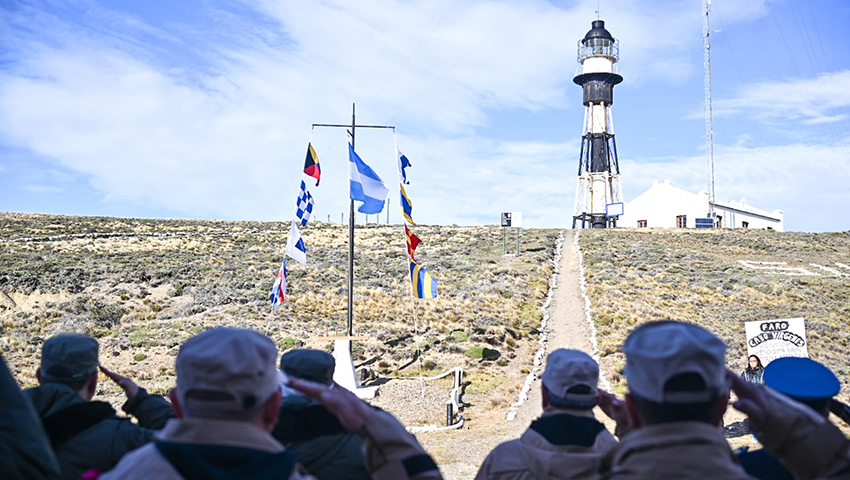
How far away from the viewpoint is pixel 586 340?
23.6m

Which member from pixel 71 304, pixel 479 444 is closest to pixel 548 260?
pixel 71 304

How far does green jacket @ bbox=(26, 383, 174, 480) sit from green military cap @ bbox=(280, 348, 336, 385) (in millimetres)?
687

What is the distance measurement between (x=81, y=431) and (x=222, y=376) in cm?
143

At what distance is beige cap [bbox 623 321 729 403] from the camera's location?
208cm

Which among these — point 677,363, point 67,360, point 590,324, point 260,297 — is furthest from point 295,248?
point 677,363

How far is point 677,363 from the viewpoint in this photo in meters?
2.08

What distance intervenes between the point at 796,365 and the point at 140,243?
45.7 meters

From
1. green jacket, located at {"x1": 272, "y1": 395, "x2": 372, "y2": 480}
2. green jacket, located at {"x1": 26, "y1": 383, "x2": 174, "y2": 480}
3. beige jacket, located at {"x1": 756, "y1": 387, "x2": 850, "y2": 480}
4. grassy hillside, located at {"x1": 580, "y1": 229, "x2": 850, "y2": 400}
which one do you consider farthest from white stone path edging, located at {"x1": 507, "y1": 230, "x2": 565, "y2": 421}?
beige jacket, located at {"x1": 756, "y1": 387, "x2": 850, "y2": 480}

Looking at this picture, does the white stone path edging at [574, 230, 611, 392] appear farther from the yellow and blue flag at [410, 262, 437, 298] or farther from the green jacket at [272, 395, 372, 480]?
the green jacket at [272, 395, 372, 480]

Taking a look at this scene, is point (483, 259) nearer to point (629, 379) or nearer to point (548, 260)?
point (548, 260)

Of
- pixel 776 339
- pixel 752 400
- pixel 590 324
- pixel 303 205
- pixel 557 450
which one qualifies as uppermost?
pixel 303 205

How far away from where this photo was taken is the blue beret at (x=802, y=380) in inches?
114

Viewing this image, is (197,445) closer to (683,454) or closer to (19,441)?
(19,441)

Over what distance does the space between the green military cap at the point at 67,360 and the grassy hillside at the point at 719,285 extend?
16138mm
